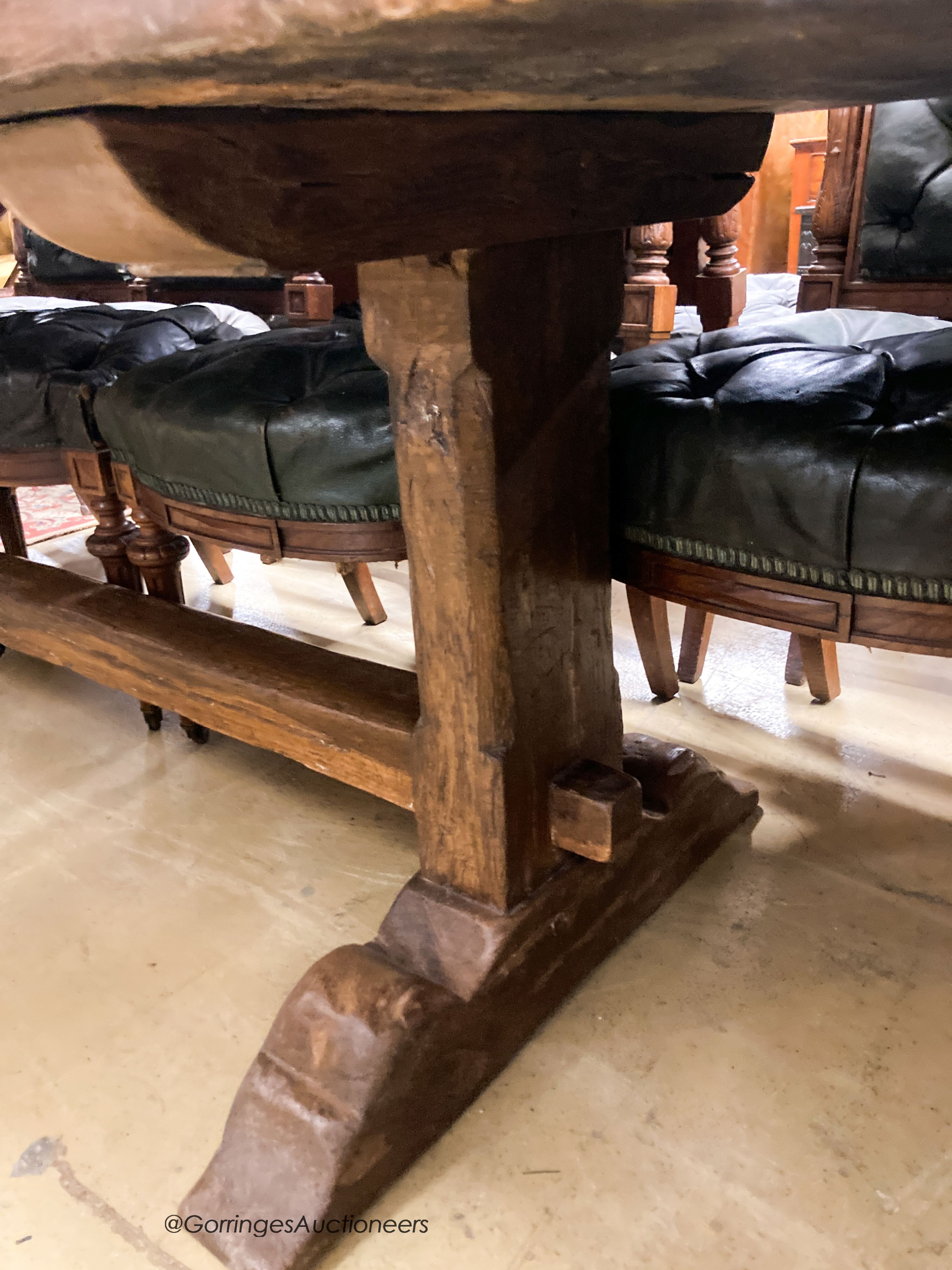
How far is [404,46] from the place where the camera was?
45 centimetres

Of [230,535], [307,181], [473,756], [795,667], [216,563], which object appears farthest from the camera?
[216,563]

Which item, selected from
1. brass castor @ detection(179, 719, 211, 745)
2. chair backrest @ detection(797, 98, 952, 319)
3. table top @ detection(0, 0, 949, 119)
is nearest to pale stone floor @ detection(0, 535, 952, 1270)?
brass castor @ detection(179, 719, 211, 745)

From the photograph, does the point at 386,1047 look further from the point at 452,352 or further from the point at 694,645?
the point at 694,645

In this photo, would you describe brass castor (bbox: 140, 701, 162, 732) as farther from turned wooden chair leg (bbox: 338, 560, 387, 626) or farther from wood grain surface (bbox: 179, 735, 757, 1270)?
wood grain surface (bbox: 179, 735, 757, 1270)

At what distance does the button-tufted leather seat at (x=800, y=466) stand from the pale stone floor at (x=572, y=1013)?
0.47 metres

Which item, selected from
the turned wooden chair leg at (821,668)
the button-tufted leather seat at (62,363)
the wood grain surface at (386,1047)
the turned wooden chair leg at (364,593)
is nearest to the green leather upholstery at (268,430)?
the button-tufted leather seat at (62,363)

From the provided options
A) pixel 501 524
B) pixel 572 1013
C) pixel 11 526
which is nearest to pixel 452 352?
pixel 501 524

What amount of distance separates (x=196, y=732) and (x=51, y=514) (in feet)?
5.58

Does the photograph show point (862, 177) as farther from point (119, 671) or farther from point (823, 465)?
point (119, 671)

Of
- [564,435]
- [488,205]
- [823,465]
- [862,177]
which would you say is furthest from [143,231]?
[862,177]

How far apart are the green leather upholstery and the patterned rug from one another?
5.08ft

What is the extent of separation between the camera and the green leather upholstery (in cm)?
104

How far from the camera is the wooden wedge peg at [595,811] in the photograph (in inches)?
36.9

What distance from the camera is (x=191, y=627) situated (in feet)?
4.25
